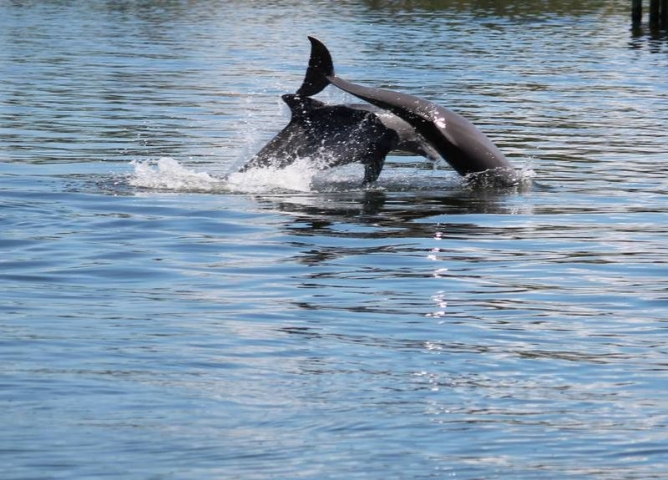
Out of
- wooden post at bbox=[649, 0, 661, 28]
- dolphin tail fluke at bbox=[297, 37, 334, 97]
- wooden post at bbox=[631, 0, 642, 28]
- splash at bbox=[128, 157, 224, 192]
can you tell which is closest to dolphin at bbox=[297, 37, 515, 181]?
dolphin tail fluke at bbox=[297, 37, 334, 97]

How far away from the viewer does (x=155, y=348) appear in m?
10.8

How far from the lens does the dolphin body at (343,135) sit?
1842 centimetres

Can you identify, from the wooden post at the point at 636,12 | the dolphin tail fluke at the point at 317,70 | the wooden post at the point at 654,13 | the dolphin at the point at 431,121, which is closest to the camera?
the dolphin tail fluke at the point at 317,70

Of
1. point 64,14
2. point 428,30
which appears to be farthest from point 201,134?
point 64,14

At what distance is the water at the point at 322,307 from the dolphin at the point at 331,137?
0.32 metres

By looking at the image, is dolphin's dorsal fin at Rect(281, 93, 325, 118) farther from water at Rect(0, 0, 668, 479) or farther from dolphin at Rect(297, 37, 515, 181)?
water at Rect(0, 0, 668, 479)

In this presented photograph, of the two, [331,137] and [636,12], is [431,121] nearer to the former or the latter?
[331,137]

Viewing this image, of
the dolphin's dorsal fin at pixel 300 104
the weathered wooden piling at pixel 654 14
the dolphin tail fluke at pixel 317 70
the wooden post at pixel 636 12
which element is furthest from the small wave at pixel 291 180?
the wooden post at pixel 636 12

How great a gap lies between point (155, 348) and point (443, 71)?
97.5ft

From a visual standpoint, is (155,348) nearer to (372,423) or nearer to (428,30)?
(372,423)

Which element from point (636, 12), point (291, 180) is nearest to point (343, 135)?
point (291, 180)

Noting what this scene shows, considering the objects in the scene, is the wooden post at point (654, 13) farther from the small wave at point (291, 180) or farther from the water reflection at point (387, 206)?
the water reflection at point (387, 206)

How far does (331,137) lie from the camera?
18.6 m

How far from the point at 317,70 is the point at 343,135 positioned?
896 millimetres
